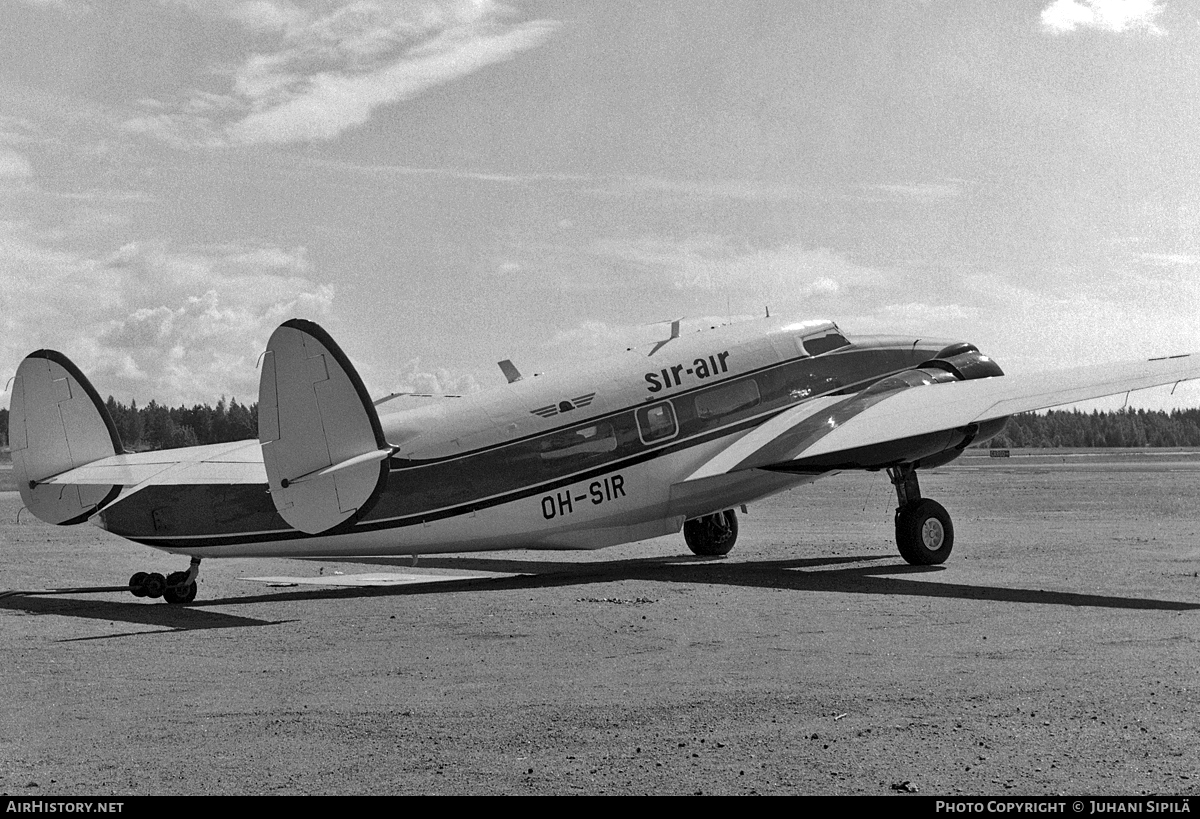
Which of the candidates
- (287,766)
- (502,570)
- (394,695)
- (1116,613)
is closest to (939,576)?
(1116,613)

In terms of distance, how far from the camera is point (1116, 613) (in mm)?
16125

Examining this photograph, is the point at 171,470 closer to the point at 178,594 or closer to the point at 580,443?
the point at 178,594

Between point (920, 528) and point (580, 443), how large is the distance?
671cm

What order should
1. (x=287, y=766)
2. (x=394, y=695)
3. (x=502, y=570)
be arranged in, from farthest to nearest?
(x=502, y=570) → (x=394, y=695) → (x=287, y=766)

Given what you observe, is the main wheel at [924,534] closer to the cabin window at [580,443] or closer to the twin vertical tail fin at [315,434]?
the cabin window at [580,443]

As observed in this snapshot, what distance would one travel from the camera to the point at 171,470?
1894cm

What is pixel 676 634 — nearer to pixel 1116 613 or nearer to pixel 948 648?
pixel 948 648

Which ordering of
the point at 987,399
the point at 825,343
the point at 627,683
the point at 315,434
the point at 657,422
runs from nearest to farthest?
the point at 627,683 < the point at 315,434 < the point at 657,422 < the point at 987,399 < the point at 825,343

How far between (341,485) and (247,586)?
5961 millimetres

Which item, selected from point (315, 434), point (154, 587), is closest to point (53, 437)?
point (154, 587)

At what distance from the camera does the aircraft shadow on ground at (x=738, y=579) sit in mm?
18047

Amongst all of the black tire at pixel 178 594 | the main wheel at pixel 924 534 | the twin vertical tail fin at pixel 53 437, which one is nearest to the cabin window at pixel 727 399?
the main wheel at pixel 924 534

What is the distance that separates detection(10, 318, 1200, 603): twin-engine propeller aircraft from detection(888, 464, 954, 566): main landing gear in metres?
0.04

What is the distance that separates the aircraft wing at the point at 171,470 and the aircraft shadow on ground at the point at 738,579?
1926 mm
